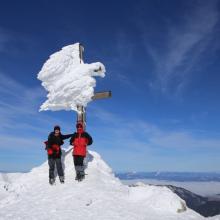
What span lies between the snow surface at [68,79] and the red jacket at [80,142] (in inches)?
100

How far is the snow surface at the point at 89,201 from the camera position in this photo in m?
13.1

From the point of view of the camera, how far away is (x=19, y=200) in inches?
607

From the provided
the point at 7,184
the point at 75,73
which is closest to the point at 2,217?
the point at 7,184

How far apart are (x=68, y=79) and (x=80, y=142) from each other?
4193 mm

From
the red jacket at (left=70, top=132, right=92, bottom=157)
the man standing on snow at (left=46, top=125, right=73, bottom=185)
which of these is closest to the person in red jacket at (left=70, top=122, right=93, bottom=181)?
the red jacket at (left=70, top=132, right=92, bottom=157)

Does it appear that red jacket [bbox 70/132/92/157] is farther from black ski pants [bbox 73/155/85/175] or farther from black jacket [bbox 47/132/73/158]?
black jacket [bbox 47/132/73/158]

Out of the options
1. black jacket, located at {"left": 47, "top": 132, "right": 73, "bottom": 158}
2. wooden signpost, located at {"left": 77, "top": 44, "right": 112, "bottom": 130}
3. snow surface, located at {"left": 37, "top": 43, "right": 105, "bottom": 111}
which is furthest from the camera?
snow surface, located at {"left": 37, "top": 43, "right": 105, "bottom": 111}

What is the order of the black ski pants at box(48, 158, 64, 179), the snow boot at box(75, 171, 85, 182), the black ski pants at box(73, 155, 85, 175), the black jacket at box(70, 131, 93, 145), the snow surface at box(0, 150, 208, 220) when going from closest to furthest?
the snow surface at box(0, 150, 208, 220) → the snow boot at box(75, 171, 85, 182) → the black ski pants at box(73, 155, 85, 175) → the black ski pants at box(48, 158, 64, 179) → the black jacket at box(70, 131, 93, 145)

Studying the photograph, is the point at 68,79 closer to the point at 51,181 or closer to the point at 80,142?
the point at 80,142

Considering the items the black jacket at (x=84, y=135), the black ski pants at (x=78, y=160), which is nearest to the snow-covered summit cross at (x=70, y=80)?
the black jacket at (x=84, y=135)

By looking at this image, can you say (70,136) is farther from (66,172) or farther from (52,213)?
(52,213)

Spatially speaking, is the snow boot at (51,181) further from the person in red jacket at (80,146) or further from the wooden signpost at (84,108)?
the wooden signpost at (84,108)

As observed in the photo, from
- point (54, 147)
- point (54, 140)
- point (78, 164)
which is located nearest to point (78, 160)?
point (78, 164)

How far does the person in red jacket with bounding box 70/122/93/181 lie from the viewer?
16875 mm
